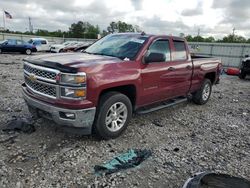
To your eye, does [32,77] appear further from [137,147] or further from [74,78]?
[137,147]

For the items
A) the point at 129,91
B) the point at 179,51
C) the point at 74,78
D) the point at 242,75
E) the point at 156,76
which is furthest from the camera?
the point at 242,75

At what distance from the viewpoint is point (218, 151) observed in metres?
4.39

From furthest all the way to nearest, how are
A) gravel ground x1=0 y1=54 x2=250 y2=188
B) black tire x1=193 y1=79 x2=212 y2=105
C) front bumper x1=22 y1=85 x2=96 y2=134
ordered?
1. black tire x1=193 y1=79 x2=212 y2=105
2. front bumper x1=22 y1=85 x2=96 y2=134
3. gravel ground x1=0 y1=54 x2=250 y2=188

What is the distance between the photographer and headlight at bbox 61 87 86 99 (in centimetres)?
381

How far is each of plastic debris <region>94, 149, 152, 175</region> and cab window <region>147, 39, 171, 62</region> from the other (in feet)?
6.81

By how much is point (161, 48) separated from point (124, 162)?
2795 millimetres

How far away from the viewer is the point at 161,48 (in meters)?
5.54

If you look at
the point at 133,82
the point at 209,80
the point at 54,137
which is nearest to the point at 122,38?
the point at 133,82

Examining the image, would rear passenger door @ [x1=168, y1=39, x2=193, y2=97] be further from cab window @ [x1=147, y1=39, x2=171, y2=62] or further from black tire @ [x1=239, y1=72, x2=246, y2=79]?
black tire @ [x1=239, y1=72, x2=246, y2=79]

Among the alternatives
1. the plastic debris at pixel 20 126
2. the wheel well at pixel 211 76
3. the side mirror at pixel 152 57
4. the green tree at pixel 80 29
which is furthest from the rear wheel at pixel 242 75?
the green tree at pixel 80 29

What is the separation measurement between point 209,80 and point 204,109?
107cm

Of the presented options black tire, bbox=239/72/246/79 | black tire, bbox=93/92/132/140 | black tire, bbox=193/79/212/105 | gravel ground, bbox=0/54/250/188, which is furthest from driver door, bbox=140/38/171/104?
black tire, bbox=239/72/246/79

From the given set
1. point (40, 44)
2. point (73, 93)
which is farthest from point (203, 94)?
point (40, 44)

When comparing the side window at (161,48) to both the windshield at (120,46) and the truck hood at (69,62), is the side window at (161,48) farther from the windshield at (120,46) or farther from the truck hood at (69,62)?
the truck hood at (69,62)
